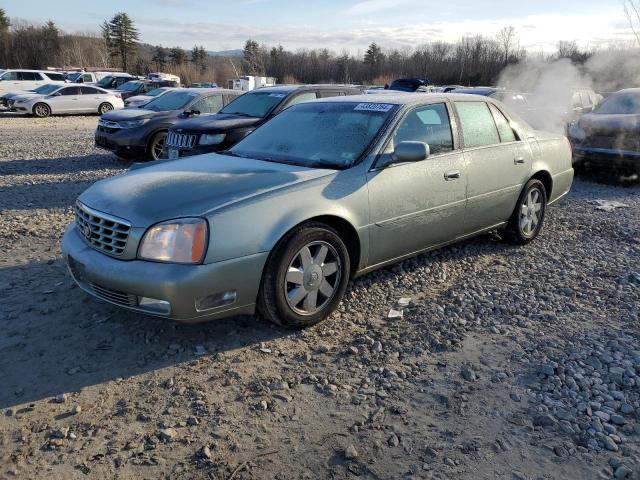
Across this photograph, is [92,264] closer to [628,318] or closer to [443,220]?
[443,220]

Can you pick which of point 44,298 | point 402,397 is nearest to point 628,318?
point 402,397

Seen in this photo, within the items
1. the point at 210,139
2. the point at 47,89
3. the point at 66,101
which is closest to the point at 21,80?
the point at 47,89

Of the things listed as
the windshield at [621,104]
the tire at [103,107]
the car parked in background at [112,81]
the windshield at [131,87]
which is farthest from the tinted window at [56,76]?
the windshield at [621,104]

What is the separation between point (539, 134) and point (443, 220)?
1987 millimetres

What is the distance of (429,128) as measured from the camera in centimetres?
447

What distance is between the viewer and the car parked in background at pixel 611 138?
341 inches

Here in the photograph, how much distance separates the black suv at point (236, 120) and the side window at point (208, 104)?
173 cm

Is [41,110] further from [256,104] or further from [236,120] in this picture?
[236,120]

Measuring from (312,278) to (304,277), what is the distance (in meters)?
0.07

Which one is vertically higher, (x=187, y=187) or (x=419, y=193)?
(x=187, y=187)

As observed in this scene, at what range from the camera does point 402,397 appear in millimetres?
2955

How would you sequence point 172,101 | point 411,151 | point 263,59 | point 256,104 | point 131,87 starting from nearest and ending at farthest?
Result: 1. point 411,151
2. point 256,104
3. point 172,101
4. point 131,87
5. point 263,59

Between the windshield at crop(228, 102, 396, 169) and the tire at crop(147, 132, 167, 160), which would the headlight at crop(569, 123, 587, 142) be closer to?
the windshield at crop(228, 102, 396, 169)

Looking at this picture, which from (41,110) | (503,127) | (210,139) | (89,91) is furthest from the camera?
(89,91)
